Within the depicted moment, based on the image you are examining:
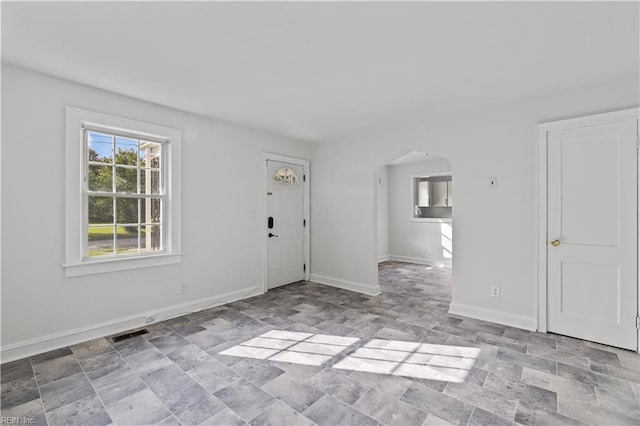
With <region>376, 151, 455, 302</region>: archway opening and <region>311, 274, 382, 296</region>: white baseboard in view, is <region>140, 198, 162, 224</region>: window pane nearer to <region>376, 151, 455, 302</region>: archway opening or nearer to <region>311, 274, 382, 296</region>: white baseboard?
<region>311, 274, 382, 296</region>: white baseboard

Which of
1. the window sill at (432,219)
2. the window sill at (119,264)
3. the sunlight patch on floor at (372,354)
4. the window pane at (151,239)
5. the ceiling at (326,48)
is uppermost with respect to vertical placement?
the ceiling at (326,48)

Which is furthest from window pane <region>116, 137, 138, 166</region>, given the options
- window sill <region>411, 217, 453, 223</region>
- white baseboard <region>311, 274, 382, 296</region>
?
window sill <region>411, 217, 453, 223</region>

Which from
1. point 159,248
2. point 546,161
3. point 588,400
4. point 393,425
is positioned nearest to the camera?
point 393,425

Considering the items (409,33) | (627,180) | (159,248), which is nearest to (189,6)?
(409,33)

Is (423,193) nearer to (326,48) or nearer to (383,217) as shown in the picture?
(383,217)

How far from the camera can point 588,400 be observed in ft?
6.98

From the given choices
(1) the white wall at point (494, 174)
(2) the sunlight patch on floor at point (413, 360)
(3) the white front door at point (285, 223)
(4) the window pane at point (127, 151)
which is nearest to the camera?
(2) the sunlight patch on floor at point (413, 360)

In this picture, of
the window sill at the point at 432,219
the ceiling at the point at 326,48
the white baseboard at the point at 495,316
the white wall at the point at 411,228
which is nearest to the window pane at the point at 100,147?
the ceiling at the point at 326,48

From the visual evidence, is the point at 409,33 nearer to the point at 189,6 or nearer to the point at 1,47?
the point at 189,6

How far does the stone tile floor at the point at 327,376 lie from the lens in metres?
2.00

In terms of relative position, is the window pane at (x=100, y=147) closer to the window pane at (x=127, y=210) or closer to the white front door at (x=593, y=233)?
the window pane at (x=127, y=210)

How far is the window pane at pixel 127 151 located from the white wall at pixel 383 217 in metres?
5.65

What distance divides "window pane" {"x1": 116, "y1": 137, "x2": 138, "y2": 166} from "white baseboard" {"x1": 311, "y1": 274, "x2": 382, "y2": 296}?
11.1ft

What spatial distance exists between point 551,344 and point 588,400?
97 cm
